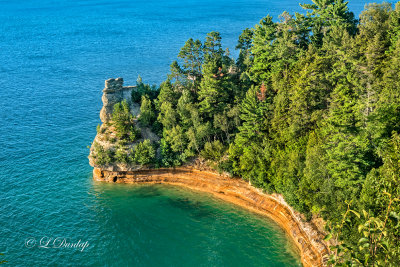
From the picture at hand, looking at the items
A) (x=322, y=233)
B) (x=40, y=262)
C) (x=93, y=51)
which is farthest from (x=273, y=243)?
(x=93, y=51)

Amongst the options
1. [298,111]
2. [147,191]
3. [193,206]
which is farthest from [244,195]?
[147,191]

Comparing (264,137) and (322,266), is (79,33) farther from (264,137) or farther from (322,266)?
(322,266)

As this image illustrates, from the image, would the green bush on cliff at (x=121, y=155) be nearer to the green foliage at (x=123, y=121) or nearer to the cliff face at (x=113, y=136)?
the cliff face at (x=113, y=136)

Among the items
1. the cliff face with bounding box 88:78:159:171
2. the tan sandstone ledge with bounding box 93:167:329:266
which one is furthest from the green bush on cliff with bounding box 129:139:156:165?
the tan sandstone ledge with bounding box 93:167:329:266

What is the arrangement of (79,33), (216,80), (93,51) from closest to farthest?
(216,80), (93,51), (79,33)

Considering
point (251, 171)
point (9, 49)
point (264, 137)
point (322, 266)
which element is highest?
point (9, 49)

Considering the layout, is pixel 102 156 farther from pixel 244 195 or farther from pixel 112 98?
pixel 244 195

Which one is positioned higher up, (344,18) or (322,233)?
(344,18)
